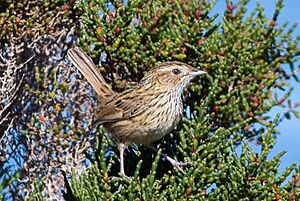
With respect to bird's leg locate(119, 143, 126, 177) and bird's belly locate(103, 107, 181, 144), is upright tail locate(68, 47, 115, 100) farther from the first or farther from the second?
bird's leg locate(119, 143, 126, 177)

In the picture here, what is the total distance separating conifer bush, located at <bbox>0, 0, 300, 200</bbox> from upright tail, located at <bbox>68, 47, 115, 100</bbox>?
0.07 m

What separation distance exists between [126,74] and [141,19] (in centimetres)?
48

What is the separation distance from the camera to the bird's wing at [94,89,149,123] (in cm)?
596

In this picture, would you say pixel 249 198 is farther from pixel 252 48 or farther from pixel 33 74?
pixel 33 74

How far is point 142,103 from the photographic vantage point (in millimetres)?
6020

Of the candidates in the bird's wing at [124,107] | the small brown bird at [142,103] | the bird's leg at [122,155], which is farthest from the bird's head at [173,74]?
the bird's leg at [122,155]

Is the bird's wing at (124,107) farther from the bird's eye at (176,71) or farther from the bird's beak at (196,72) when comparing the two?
the bird's beak at (196,72)

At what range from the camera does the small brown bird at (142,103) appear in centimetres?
569

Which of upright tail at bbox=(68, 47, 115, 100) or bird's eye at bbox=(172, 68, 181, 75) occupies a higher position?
upright tail at bbox=(68, 47, 115, 100)

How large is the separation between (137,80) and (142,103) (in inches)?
9.9

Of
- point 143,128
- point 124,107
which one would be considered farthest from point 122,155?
point 124,107

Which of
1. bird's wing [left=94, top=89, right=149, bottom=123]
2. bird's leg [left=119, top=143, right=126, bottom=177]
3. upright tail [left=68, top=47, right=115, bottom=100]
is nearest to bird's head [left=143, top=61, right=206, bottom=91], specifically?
bird's wing [left=94, top=89, right=149, bottom=123]

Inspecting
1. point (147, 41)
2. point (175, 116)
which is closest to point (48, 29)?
point (147, 41)

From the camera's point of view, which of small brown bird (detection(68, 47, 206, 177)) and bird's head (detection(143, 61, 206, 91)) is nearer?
bird's head (detection(143, 61, 206, 91))
